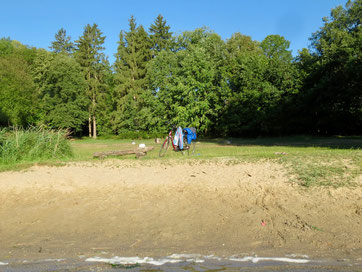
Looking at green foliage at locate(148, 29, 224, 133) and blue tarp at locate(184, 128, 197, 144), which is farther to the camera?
green foliage at locate(148, 29, 224, 133)

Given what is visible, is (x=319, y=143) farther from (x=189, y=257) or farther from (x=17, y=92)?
(x=17, y=92)

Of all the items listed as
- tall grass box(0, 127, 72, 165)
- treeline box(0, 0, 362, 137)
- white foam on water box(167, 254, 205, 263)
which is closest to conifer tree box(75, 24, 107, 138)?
treeline box(0, 0, 362, 137)

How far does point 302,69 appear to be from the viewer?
38125 mm

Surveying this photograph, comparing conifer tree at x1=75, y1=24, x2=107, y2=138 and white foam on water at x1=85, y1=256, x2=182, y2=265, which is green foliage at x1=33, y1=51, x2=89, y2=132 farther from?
white foam on water at x1=85, y1=256, x2=182, y2=265

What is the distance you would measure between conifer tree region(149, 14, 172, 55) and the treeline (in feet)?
0.50

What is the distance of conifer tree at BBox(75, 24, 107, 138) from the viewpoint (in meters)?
52.9

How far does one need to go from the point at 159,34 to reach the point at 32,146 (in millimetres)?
42277

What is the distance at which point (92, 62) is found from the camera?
54.1 m

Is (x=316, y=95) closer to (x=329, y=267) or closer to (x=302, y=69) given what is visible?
(x=302, y=69)

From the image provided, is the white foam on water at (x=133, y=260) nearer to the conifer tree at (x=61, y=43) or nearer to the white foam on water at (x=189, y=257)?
the white foam on water at (x=189, y=257)

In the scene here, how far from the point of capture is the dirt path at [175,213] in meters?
5.41

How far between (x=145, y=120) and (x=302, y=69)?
2100 centimetres

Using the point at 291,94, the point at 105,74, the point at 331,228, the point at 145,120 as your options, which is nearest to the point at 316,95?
the point at 291,94

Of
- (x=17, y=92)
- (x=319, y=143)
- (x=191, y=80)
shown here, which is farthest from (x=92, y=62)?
(x=319, y=143)
